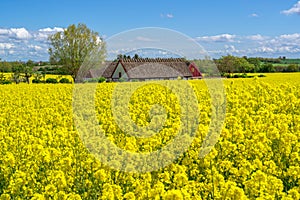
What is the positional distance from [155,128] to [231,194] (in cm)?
495

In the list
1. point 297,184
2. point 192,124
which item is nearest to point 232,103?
point 192,124

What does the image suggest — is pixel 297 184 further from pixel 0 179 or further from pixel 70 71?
pixel 70 71

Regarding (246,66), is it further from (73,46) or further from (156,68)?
(156,68)

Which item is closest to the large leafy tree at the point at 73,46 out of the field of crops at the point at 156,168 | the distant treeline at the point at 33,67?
the distant treeline at the point at 33,67

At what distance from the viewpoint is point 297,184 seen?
19.1 feet

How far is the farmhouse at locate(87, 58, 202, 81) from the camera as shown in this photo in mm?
22109

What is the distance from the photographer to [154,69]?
2161 centimetres

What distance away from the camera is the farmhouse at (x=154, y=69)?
2211 cm

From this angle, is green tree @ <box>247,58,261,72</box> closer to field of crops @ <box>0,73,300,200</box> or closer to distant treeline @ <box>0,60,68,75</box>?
distant treeline @ <box>0,60,68,75</box>

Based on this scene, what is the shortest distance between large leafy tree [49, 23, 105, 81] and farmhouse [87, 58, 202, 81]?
12.8 meters

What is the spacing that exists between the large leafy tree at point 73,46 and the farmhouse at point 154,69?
12849mm

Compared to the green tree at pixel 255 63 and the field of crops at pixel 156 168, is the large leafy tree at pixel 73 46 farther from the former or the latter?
the field of crops at pixel 156 168

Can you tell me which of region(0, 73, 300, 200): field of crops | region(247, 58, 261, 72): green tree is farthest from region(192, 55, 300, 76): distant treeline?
region(0, 73, 300, 200): field of crops

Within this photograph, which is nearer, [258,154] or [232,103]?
[258,154]
